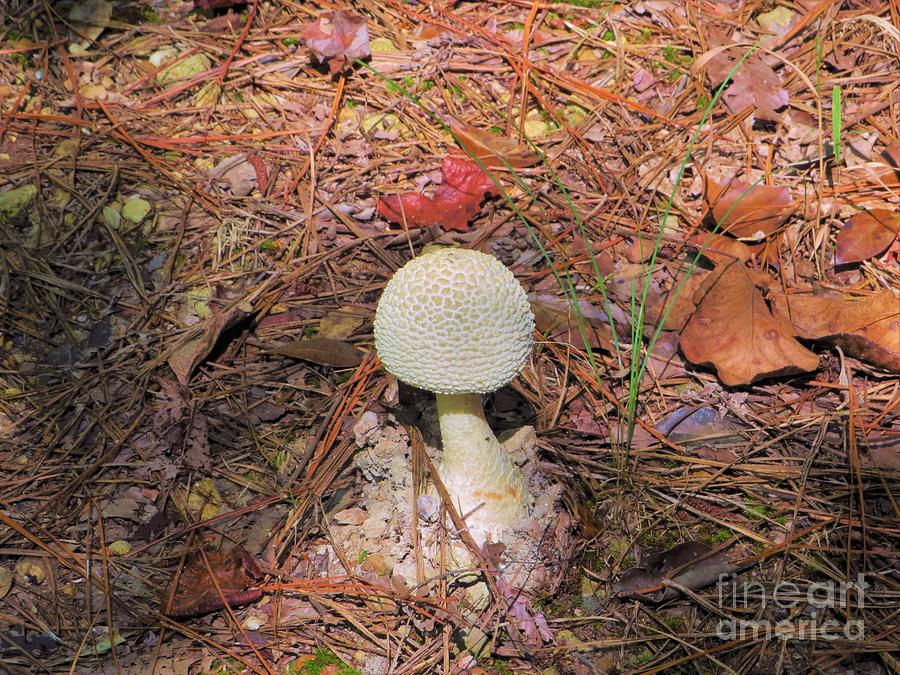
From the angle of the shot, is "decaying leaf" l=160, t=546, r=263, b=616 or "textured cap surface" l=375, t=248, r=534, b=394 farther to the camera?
"decaying leaf" l=160, t=546, r=263, b=616

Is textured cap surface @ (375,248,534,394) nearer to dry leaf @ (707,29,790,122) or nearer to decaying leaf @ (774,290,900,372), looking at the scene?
decaying leaf @ (774,290,900,372)

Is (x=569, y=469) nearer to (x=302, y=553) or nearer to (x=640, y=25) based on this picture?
(x=302, y=553)

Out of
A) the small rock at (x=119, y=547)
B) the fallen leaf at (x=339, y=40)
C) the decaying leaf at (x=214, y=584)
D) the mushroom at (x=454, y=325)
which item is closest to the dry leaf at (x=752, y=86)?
the fallen leaf at (x=339, y=40)

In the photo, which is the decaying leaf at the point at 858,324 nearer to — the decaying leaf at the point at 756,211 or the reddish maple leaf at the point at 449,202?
the decaying leaf at the point at 756,211

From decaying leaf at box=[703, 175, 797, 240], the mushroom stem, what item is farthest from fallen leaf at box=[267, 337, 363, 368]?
decaying leaf at box=[703, 175, 797, 240]

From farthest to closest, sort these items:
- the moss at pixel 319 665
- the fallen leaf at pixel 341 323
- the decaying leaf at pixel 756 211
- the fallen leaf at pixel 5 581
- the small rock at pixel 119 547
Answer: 1. the decaying leaf at pixel 756 211
2. the fallen leaf at pixel 341 323
3. the small rock at pixel 119 547
4. the fallen leaf at pixel 5 581
5. the moss at pixel 319 665

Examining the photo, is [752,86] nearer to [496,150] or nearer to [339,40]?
[496,150]

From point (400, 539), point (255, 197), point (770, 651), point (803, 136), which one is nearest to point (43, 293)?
point (255, 197)
